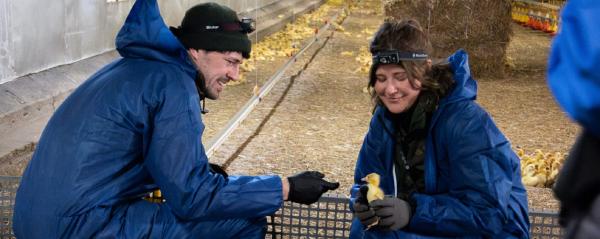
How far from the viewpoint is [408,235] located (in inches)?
119

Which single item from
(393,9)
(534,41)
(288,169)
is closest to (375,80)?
(288,169)

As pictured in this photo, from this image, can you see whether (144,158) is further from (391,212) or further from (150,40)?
(391,212)

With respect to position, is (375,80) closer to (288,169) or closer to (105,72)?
(105,72)

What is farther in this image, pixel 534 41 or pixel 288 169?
pixel 534 41

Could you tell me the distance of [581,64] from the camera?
4.17ft

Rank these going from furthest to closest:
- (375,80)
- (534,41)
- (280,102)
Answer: (534,41) → (280,102) → (375,80)

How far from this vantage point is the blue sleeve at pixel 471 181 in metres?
2.95

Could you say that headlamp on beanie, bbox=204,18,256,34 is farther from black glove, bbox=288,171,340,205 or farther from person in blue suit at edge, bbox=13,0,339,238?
black glove, bbox=288,171,340,205

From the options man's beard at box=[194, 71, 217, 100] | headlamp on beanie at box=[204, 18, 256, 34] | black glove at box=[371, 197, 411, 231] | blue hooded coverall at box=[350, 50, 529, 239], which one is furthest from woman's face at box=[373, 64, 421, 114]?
man's beard at box=[194, 71, 217, 100]

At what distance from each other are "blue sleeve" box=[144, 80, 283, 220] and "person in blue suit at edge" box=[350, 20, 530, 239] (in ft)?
1.66

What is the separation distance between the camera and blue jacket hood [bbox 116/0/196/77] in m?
2.87

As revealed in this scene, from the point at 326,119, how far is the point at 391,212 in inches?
224

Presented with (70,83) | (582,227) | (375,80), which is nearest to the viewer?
(582,227)

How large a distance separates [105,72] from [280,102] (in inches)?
262
